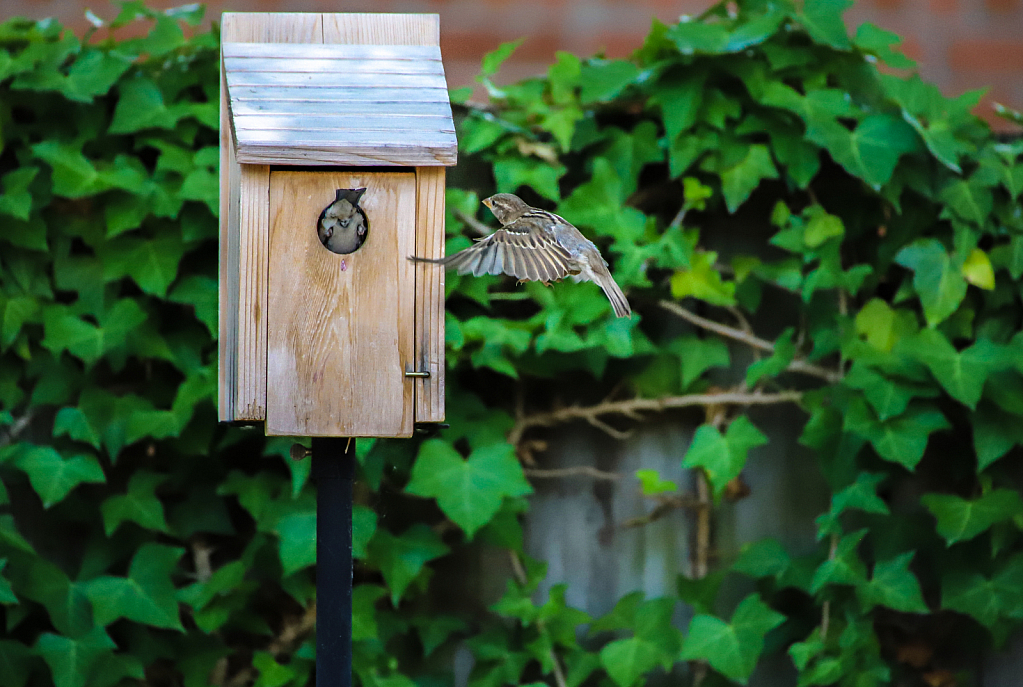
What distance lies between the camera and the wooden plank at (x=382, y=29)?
Answer: 81.2 inches

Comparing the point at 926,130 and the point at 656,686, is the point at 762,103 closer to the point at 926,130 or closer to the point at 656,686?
the point at 926,130

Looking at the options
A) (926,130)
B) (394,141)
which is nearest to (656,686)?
(926,130)

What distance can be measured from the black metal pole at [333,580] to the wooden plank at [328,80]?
2.14ft

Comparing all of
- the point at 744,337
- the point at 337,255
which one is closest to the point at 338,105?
the point at 337,255

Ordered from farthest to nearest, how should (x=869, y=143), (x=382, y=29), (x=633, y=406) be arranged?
(x=633, y=406) → (x=869, y=143) → (x=382, y=29)

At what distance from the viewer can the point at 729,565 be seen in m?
3.12

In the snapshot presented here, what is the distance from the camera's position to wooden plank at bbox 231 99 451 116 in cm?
183

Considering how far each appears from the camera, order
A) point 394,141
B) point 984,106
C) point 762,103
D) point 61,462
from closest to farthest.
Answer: point 394,141 → point 61,462 → point 762,103 → point 984,106

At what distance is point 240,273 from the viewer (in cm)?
183

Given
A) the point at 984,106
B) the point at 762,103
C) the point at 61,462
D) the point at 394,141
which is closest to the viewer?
the point at 394,141

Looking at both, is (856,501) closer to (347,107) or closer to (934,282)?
(934,282)

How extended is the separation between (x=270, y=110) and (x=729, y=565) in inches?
76.0

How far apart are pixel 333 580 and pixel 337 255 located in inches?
21.2

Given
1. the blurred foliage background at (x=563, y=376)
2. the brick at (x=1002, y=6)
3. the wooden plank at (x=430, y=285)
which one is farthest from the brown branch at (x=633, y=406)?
the brick at (x=1002, y=6)
